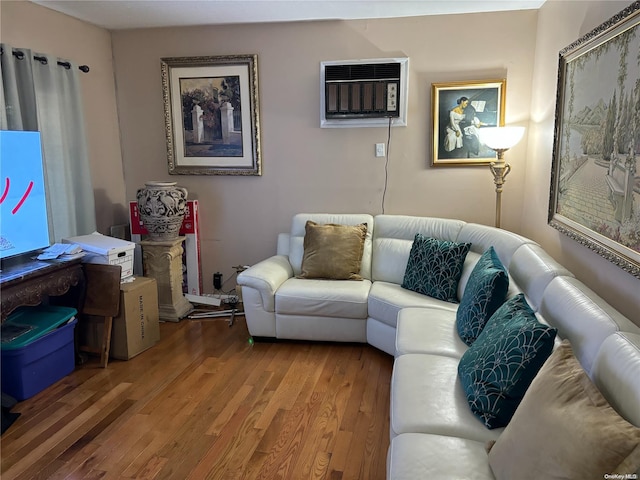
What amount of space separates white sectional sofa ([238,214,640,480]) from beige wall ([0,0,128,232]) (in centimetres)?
158

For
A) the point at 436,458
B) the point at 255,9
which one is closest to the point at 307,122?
the point at 255,9

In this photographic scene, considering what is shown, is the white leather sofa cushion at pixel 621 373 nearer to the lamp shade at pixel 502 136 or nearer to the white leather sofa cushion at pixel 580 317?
the white leather sofa cushion at pixel 580 317

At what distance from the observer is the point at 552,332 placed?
1.61m

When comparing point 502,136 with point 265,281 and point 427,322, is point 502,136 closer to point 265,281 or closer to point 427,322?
point 427,322

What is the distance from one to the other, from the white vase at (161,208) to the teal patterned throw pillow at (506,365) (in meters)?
2.68

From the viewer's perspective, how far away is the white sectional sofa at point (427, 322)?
4.80 ft

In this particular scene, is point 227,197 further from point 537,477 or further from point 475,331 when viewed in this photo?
point 537,477

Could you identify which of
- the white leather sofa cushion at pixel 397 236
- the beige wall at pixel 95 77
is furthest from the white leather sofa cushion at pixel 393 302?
the beige wall at pixel 95 77

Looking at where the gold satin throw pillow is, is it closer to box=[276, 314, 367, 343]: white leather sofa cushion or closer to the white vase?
box=[276, 314, 367, 343]: white leather sofa cushion

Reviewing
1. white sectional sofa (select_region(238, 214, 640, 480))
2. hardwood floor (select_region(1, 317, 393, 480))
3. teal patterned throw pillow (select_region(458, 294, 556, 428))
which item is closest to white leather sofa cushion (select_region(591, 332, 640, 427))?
white sectional sofa (select_region(238, 214, 640, 480))

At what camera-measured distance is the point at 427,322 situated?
2.63 m

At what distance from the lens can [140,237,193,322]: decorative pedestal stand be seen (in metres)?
3.78

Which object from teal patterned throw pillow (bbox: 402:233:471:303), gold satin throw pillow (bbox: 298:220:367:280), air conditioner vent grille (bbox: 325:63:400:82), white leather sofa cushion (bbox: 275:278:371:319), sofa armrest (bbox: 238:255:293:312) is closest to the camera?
teal patterned throw pillow (bbox: 402:233:471:303)

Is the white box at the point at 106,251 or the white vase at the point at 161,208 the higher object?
the white vase at the point at 161,208
